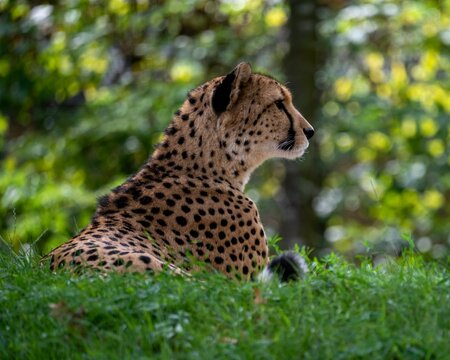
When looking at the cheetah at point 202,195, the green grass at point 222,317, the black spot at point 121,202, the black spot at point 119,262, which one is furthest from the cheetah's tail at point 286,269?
the black spot at point 121,202

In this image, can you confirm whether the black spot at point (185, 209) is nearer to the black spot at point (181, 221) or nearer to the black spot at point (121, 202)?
the black spot at point (181, 221)

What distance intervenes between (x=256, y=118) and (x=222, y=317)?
7.00ft

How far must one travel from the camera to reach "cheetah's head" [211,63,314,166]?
611cm

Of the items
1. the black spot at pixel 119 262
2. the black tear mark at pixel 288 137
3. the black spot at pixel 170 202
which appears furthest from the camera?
the black tear mark at pixel 288 137

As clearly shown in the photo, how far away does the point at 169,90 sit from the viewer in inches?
464

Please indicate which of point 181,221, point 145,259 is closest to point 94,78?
point 181,221

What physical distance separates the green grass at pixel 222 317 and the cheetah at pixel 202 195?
0.33 metres

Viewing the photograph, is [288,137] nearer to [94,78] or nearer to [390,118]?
[390,118]

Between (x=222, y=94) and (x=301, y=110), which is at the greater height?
(x=222, y=94)

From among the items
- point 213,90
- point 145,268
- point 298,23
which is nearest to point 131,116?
point 298,23

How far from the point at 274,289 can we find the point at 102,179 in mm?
8238

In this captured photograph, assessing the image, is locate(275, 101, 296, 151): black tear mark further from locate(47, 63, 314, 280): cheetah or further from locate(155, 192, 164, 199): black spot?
locate(155, 192, 164, 199): black spot

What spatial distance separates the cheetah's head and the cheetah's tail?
121cm

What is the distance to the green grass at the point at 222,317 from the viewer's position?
3990 millimetres
